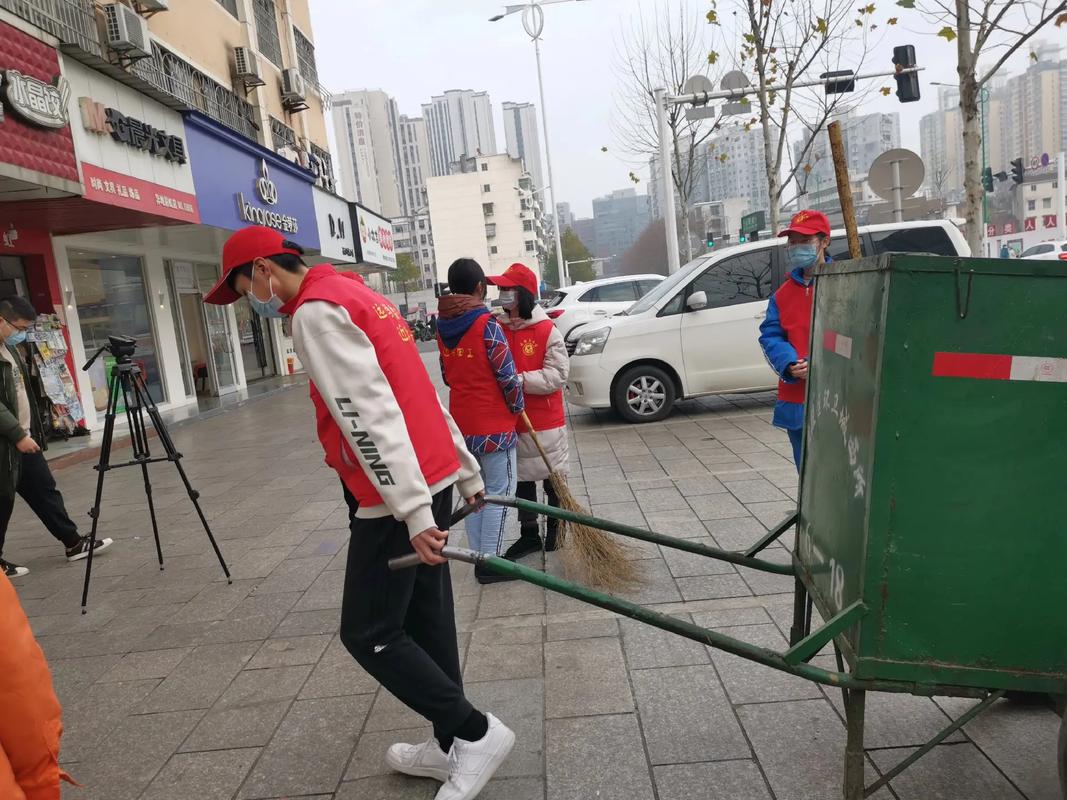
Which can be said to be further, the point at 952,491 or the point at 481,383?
the point at 481,383

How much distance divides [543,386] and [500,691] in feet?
5.90

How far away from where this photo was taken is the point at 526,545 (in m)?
4.79

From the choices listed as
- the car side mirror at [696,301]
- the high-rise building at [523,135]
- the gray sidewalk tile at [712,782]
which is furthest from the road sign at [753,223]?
the high-rise building at [523,135]

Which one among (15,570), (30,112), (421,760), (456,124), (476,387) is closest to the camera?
(421,760)

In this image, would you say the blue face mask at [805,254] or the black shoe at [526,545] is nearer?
the blue face mask at [805,254]

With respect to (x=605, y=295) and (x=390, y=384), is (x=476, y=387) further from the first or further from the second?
(x=605, y=295)

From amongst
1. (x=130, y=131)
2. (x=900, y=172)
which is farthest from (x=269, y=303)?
(x=130, y=131)

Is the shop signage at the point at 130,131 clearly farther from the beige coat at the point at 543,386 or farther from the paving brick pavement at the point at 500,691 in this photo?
the beige coat at the point at 543,386

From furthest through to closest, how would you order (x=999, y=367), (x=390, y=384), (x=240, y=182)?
1. (x=240, y=182)
2. (x=390, y=384)
3. (x=999, y=367)

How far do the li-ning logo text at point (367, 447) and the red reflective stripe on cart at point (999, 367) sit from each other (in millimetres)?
1381

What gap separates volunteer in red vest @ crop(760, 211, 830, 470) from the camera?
150 inches

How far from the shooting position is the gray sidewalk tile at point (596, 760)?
97.0 inches

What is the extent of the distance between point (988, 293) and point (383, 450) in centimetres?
151

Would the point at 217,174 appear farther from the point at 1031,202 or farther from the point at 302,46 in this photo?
the point at 1031,202
